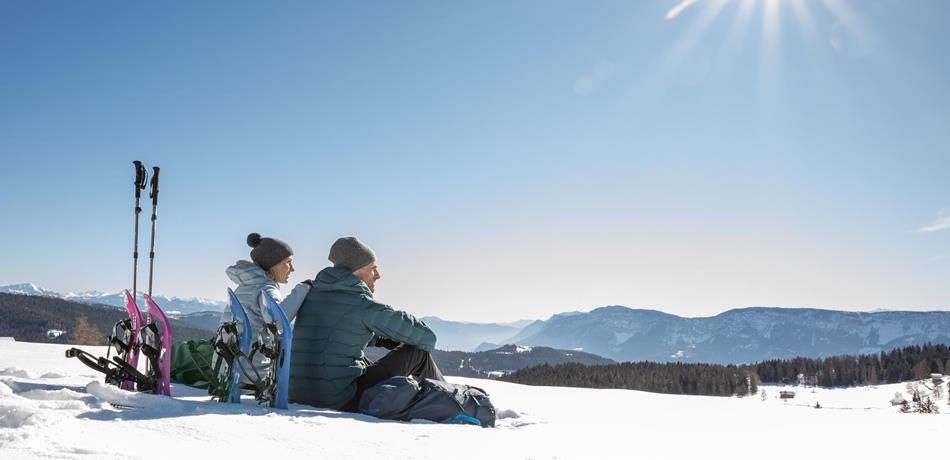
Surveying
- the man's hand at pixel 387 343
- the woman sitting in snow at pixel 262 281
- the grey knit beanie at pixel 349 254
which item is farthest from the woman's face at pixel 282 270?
the man's hand at pixel 387 343

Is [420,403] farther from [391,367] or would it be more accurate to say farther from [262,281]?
[262,281]

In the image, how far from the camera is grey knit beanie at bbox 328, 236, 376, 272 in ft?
18.6

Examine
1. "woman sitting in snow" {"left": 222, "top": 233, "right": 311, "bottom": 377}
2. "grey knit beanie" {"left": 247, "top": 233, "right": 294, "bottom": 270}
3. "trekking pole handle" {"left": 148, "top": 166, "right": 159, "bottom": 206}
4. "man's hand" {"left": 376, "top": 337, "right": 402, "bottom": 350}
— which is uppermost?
"trekking pole handle" {"left": 148, "top": 166, "right": 159, "bottom": 206}

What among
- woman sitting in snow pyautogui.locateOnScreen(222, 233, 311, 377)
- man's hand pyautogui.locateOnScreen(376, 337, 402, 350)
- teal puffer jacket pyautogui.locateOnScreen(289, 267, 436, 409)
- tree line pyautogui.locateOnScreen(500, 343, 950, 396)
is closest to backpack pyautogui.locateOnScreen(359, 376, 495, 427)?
teal puffer jacket pyautogui.locateOnScreen(289, 267, 436, 409)

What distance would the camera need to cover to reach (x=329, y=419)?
4.44 m

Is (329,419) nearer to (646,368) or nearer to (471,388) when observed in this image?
(471,388)

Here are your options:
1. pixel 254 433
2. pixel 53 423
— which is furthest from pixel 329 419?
pixel 53 423

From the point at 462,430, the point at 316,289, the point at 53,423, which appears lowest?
the point at 462,430

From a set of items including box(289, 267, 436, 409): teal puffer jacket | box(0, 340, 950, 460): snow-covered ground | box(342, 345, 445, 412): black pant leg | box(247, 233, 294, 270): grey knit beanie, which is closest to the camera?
box(0, 340, 950, 460): snow-covered ground

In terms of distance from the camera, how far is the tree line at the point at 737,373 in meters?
110

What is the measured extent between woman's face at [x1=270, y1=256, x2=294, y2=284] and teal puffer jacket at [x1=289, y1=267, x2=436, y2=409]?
817 millimetres

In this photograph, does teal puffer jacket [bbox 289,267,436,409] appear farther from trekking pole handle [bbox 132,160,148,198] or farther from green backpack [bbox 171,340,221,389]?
trekking pole handle [bbox 132,160,148,198]

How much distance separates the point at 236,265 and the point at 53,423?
294 cm

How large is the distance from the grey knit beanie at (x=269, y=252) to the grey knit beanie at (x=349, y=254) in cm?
72
